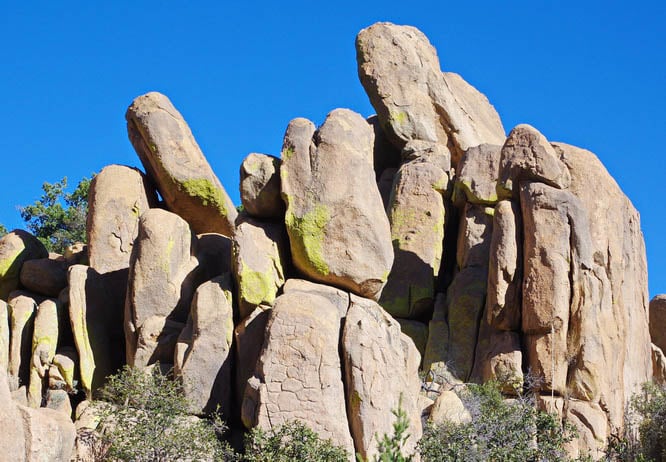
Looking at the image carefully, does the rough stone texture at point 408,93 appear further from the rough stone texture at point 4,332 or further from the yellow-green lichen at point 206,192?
the rough stone texture at point 4,332

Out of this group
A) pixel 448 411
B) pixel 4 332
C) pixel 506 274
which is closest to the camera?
pixel 448 411

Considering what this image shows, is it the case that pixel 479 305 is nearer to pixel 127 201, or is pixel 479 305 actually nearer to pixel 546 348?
pixel 546 348

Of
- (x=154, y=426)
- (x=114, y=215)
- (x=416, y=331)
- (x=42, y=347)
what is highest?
(x=114, y=215)

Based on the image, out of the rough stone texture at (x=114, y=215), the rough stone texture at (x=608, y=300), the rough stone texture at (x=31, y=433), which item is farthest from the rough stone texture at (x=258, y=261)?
the rough stone texture at (x=31, y=433)

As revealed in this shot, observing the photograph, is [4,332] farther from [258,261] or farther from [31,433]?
[31,433]

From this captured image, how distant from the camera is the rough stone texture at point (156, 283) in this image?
93.0ft

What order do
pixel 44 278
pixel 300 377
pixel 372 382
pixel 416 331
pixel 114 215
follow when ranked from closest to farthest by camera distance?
pixel 300 377
pixel 372 382
pixel 114 215
pixel 44 278
pixel 416 331

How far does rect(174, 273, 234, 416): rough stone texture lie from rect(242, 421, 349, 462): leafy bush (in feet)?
8.77

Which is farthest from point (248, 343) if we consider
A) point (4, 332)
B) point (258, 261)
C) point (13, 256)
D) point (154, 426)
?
point (13, 256)

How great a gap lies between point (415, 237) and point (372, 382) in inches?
425

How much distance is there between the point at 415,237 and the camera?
3466 centimetres

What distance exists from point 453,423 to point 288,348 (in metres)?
3.36

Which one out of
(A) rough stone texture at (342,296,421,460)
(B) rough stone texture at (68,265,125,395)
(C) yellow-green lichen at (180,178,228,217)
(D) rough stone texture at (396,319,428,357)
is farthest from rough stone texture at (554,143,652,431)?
(B) rough stone texture at (68,265,125,395)

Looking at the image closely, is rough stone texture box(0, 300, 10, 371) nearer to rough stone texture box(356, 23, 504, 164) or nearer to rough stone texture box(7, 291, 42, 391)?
rough stone texture box(7, 291, 42, 391)
